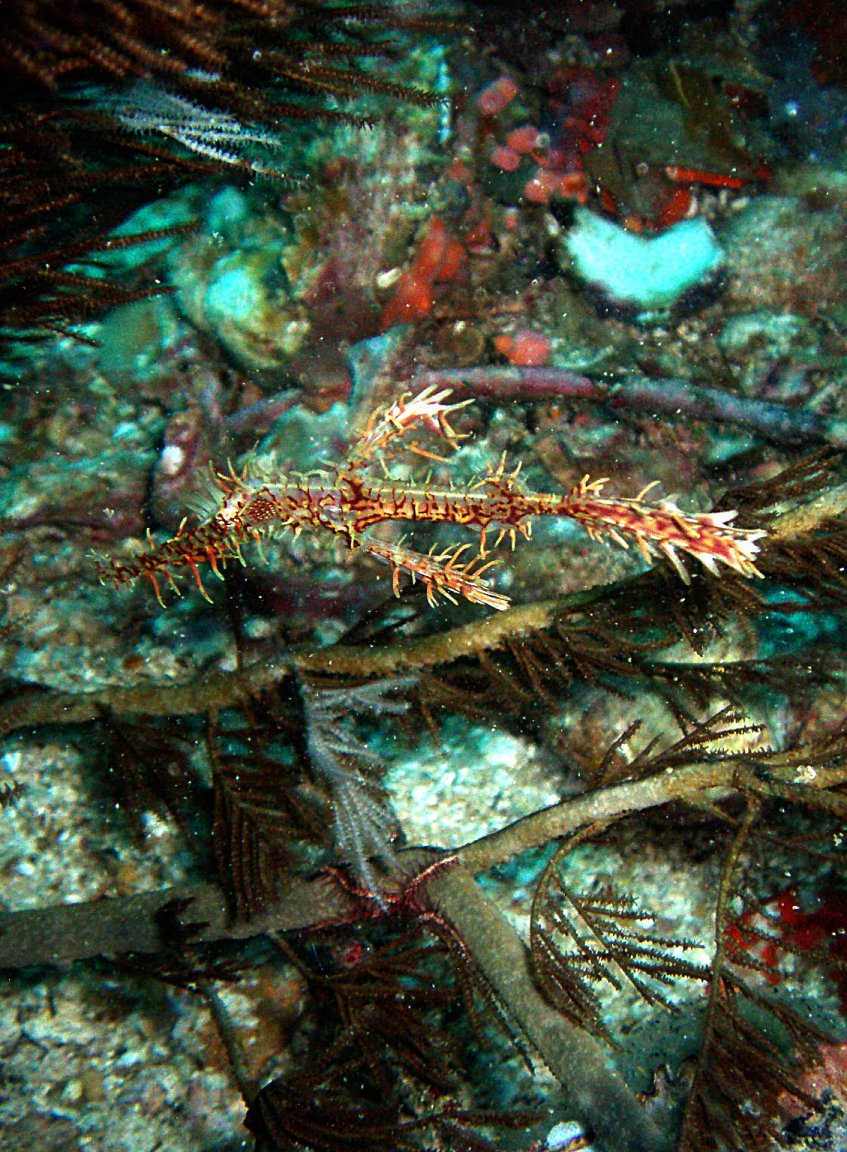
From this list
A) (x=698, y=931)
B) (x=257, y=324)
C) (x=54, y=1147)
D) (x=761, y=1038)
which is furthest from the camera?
(x=698, y=931)

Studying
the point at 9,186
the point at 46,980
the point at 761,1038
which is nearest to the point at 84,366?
the point at 9,186

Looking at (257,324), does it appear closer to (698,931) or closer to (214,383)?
(214,383)

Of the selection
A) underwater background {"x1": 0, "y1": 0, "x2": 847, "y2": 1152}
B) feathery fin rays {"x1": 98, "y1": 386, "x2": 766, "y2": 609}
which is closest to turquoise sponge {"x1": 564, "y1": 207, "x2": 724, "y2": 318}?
underwater background {"x1": 0, "y1": 0, "x2": 847, "y2": 1152}

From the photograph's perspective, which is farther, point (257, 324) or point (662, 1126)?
point (257, 324)

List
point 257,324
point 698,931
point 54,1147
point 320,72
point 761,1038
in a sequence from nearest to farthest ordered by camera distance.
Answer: point 761,1038 < point 320,72 < point 54,1147 < point 257,324 < point 698,931

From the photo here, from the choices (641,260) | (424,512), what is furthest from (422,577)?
(641,260)

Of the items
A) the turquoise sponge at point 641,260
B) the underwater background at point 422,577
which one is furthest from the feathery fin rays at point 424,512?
the turquoise sponge at point 641,260

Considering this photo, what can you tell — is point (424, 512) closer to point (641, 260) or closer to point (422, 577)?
point (422, 577)

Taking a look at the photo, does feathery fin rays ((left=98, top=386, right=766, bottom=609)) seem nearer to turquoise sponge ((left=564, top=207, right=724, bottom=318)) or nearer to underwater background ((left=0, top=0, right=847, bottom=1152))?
underwater background ((left=0, top=0, right=847, bottom=1152))
